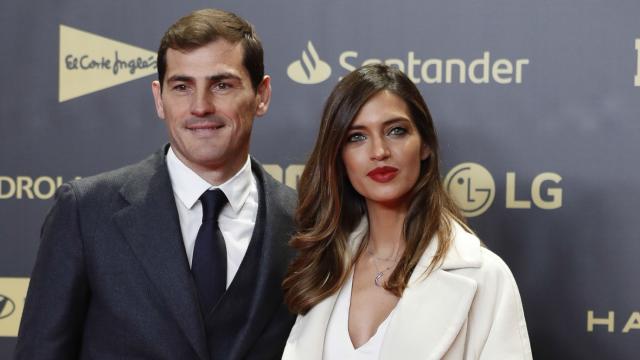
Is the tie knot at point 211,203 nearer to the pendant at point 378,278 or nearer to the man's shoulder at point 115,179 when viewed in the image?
the man's shoulder at point 115,179

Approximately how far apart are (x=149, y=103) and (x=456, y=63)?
1.00 m

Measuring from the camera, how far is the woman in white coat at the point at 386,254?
182cm

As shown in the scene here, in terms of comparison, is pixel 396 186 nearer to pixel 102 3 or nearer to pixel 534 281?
pixel 534 281

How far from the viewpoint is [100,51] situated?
265cm

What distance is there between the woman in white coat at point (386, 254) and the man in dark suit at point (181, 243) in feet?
0.38

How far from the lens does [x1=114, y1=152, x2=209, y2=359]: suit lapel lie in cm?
187

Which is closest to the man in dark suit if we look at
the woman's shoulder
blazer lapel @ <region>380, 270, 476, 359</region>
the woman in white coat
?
the woman in white coat

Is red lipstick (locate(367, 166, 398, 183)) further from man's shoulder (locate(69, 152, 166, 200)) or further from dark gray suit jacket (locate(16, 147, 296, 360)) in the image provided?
man's shoulder (locate(69, 152, 166, 200))

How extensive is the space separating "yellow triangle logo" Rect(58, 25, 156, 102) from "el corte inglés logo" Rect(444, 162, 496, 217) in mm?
1043

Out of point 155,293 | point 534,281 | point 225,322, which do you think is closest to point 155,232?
point 155,293

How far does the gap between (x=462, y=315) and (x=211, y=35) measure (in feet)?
2.97

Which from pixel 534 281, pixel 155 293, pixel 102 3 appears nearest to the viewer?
pixel 155 293

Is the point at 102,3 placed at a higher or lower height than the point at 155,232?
higher

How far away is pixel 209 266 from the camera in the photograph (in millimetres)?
1927
